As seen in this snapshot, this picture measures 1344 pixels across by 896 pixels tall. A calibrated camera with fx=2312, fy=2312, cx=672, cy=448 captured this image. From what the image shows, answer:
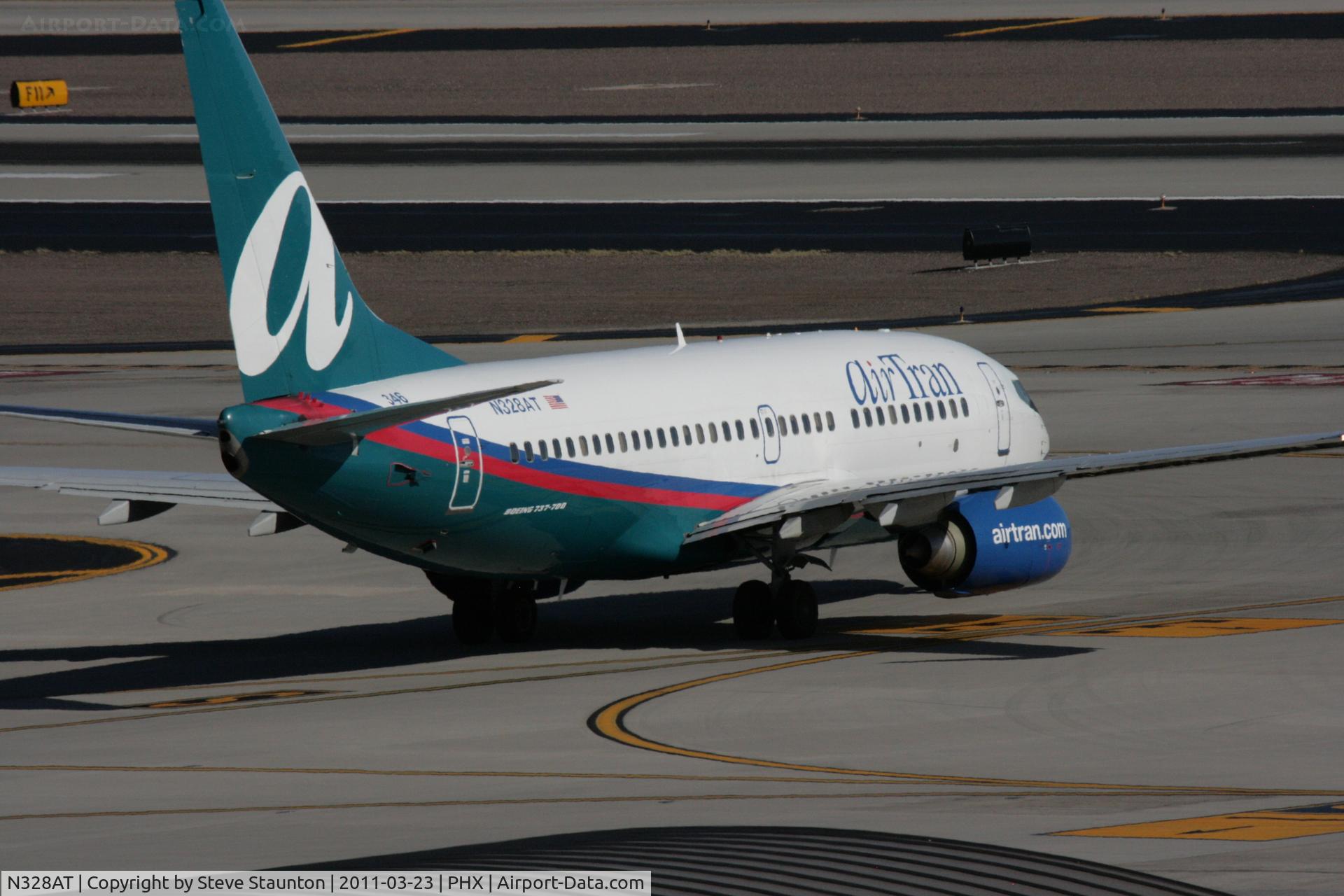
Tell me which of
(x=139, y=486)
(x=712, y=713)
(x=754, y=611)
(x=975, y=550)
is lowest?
(x=712, y=713)

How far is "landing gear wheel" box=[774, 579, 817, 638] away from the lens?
37.7 meters

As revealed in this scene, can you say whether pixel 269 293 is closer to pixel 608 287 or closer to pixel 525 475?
pixel 525 475

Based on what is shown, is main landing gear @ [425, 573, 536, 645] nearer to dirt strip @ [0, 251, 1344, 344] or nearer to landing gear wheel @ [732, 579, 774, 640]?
landing gear wheel @ [732, 579, 774, 640]

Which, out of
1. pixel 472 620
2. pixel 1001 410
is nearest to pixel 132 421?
pixel 472 620

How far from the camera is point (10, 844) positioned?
74.3 feet

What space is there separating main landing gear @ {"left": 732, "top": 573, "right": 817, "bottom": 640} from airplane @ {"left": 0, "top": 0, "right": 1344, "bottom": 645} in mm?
46

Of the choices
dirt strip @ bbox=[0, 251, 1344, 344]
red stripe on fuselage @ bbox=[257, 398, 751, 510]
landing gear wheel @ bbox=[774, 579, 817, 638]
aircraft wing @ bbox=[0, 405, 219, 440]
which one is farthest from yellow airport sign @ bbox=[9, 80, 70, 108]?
landing gear wheel @ bbox=[774, 579, 817, 638]

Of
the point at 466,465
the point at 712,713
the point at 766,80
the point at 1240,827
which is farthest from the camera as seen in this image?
the point at 766,80

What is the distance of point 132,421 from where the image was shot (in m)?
34.8

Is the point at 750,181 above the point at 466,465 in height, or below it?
above

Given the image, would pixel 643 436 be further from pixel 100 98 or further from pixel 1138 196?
pixel 100 98

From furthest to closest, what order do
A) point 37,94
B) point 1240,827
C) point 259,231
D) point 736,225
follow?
1. point 37,94
2. point 736,225
3. point 259,231
4. point 1240,827

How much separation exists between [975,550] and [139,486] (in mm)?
13432

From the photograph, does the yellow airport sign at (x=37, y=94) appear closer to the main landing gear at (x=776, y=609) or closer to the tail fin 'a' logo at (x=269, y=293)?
the main landing gear at (x=776, y=609)
